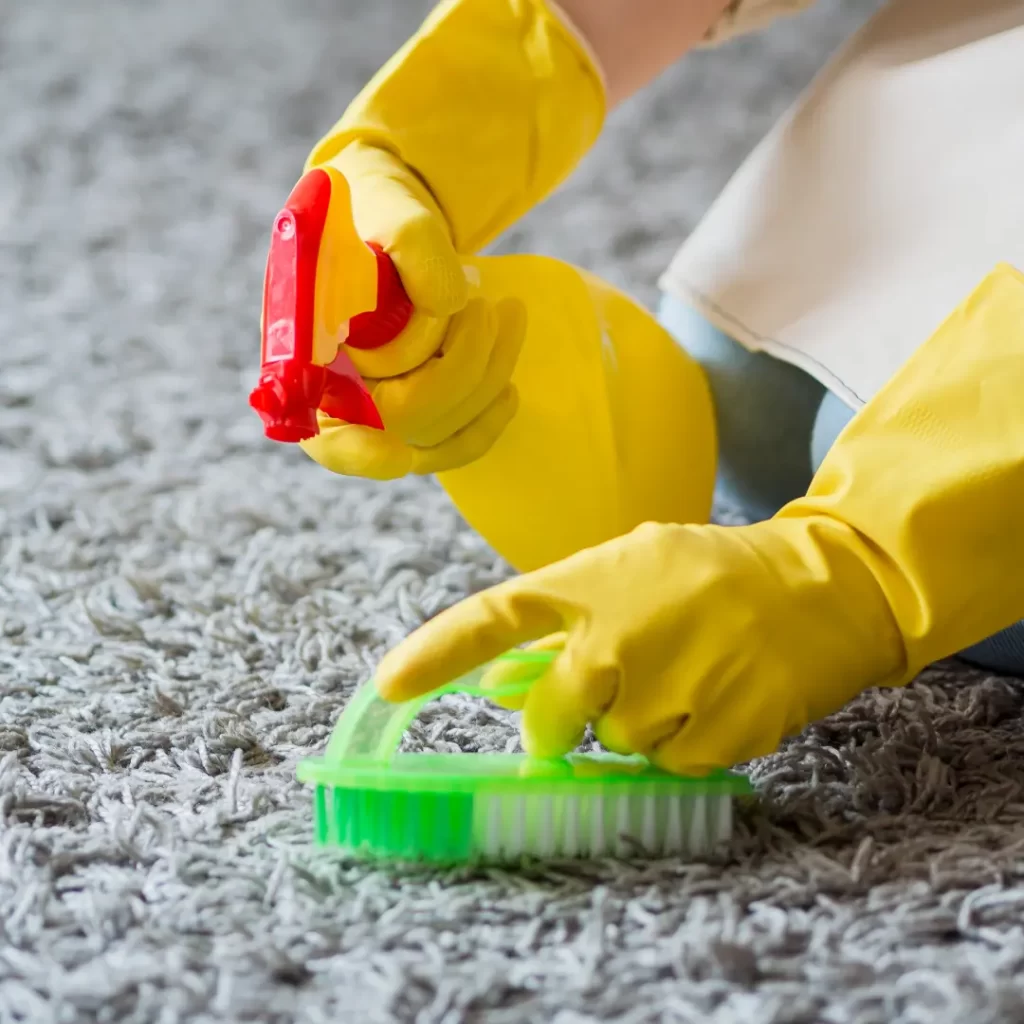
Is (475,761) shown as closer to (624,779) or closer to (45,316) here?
(624,779)

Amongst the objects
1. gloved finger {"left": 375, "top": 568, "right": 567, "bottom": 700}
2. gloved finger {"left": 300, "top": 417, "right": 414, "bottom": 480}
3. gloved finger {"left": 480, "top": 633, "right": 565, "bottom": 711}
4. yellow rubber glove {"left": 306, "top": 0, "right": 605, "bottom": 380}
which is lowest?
gloved finger {"left": 480, "top": 633, "right": 565, "bottom": 711}

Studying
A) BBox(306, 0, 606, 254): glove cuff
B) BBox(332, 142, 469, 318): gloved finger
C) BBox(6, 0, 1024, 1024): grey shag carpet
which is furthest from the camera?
BBox(306, 0, 606, 254): glove cuff

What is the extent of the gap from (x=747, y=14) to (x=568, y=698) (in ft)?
1.42

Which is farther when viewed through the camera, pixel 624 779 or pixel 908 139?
pixel 908 139

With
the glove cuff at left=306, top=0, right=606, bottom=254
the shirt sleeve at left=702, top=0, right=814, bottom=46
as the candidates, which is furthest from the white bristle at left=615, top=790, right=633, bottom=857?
the shirt sleeve at left=702, top=0, right=814, bottom=46

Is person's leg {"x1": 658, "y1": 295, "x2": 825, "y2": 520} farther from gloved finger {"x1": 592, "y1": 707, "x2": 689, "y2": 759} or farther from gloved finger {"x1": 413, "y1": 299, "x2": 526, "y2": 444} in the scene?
gloved finger {"x1": 592, "y1": 707, "x2": 689, "y2": 759}

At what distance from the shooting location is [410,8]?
1.72 metres

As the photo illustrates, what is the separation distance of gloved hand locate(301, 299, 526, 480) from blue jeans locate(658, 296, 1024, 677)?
0.14 meters

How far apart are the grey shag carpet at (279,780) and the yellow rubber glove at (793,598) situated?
0.16ft

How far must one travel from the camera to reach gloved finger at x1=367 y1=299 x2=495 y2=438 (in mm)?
572

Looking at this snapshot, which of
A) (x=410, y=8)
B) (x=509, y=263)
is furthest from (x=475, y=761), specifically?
(x=410, y=8)

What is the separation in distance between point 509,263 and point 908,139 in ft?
0.63

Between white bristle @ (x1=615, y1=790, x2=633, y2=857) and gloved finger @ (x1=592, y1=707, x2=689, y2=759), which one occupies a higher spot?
gloved finger @ (x1=592, y1=707, x2=689, y2=759)

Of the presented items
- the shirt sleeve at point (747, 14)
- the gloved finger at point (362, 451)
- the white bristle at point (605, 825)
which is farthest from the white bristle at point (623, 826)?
the shirt sleeve at point (747, 14)
